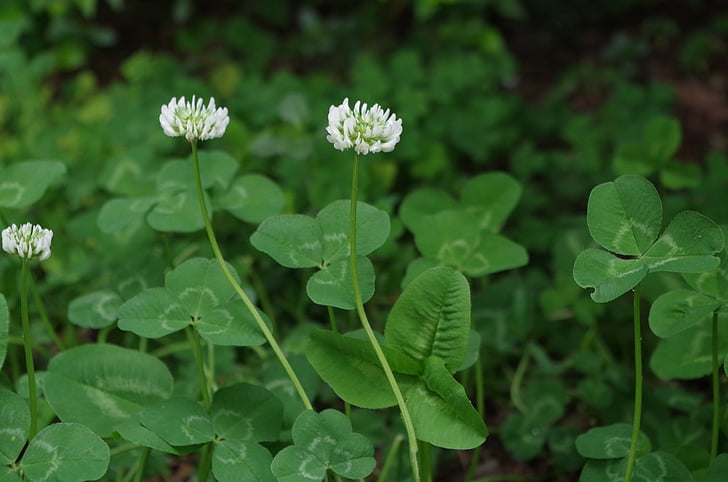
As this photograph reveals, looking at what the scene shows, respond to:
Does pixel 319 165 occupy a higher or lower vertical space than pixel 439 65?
lower

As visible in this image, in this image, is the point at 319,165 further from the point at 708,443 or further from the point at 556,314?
the point at 708,443

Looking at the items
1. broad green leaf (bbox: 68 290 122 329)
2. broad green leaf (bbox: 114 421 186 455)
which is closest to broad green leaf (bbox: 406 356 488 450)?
broad green leaf (bbox: 114 421 186 455)

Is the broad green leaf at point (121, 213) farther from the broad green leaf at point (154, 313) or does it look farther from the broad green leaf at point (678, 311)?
the broad green leaf at point (678, 311)

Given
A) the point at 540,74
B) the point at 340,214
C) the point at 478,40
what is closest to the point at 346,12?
the point at 478,40

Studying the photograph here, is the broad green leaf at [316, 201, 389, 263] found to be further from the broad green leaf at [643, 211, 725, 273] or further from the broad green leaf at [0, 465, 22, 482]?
the broad green leaf at [0, 465, 22, 482]

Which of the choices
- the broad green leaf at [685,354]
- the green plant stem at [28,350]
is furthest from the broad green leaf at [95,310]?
the broad green leaf at [685,354]
